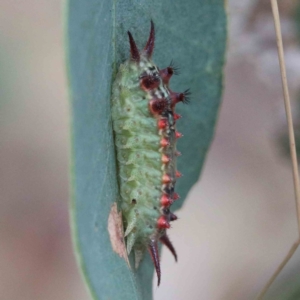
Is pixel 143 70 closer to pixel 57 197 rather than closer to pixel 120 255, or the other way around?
pixel 120 255

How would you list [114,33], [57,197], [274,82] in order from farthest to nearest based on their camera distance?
[57,197], [274,82], [114,33]

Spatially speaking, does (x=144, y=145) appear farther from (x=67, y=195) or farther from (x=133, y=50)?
(x=67, y=195)

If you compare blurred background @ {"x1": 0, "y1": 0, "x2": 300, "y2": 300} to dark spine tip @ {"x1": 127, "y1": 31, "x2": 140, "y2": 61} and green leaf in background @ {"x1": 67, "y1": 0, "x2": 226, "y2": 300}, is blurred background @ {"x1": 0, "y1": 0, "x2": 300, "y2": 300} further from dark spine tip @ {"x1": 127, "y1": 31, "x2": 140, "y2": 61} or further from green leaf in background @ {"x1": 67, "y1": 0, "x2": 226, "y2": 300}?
dark spine tip @ {"x1": 127, "y1": 31, "x2": 140, "y2": 61}

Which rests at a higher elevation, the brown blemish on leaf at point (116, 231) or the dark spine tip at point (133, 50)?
the dark spine tip at point (133, 50)

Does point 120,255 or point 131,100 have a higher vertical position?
point 131,100

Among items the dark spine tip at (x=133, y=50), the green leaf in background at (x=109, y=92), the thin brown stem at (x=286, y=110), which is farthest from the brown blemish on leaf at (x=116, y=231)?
the thin brown stem at (x=286, y=110)

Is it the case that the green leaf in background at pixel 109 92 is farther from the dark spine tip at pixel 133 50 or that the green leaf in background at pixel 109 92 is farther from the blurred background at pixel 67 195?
the blurred background at pixel 67 195

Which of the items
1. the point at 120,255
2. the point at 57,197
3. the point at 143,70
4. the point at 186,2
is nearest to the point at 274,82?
the point at 186,2
